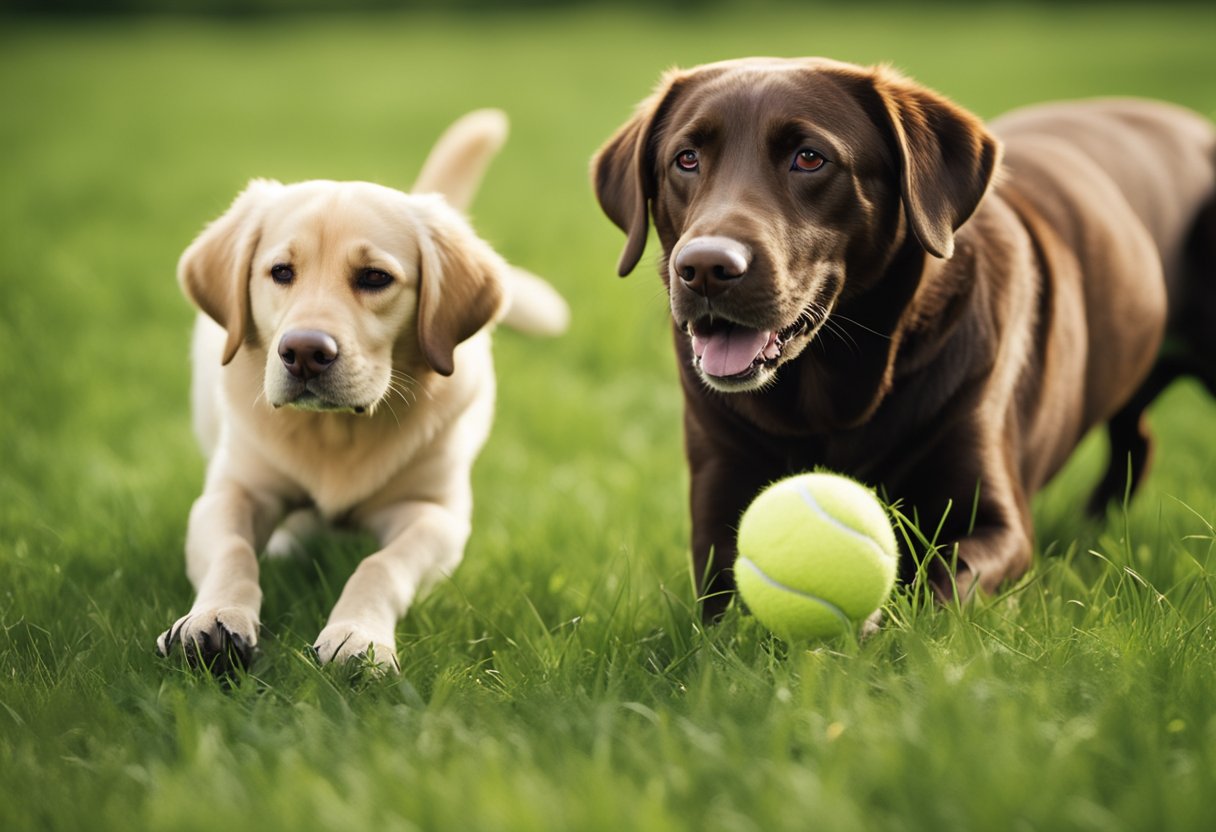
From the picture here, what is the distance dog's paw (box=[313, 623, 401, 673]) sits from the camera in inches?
102

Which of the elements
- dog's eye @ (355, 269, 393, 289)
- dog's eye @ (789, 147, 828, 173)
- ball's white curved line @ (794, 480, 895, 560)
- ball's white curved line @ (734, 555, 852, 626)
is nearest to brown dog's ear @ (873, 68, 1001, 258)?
dog's eye @ (789, 147, 828, 173)

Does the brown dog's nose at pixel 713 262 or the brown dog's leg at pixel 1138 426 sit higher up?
the brown dog's nose at pixel 713 262

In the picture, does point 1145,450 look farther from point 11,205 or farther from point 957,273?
point 11,205

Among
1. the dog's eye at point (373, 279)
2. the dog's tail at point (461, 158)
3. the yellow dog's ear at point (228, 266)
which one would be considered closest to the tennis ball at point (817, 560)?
the dog's eye at point (373, 279)

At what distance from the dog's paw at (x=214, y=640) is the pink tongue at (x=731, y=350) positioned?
3.70ft

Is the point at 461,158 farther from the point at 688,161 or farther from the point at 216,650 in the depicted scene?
the point at 216,650

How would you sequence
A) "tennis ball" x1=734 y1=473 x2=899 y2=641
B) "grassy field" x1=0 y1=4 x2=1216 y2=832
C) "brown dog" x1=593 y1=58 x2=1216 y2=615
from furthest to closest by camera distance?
"brown dog" x1=593 y1=58 x2=1216 y2=615 → "tennis ball" x1=734 y1=473 x2=899 y2=641 → "grassy field" x1=0 y1=4 x2=1216 y2=832

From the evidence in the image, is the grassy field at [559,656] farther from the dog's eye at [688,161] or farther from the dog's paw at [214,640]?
the dog's eye at [688,161]

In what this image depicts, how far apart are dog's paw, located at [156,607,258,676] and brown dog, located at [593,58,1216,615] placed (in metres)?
1.02

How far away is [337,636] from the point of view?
2.72 m

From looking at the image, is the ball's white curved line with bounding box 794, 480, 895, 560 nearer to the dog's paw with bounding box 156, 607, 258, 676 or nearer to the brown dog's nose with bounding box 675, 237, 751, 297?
the brown dog's nose with bounding box 675, 237, 751, 297

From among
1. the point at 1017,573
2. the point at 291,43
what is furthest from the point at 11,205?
the point at 291,43

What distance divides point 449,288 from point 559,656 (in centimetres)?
105

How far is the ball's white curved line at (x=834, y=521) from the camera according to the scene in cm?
254
